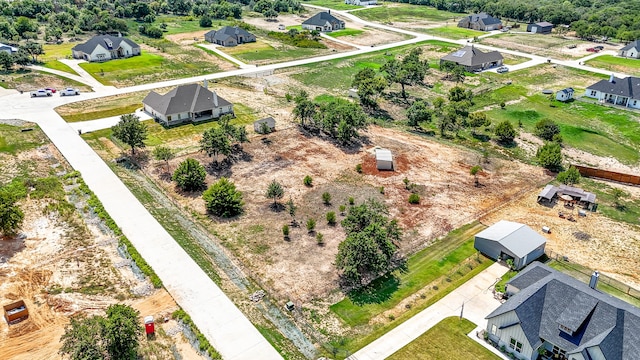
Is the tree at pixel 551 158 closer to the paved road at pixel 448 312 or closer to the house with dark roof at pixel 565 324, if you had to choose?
the paved road at pixel 448 312

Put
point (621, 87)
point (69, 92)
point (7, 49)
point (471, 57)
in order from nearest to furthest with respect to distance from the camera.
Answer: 1. point (69, 92)
2. point (621, 87)
3. point (7, 49)
4. point (471, 57)

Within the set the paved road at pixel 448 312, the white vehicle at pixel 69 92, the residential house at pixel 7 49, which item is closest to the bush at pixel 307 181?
the paved road at pixel 448 312

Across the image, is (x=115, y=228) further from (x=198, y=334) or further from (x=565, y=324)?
(x=565, y=324)

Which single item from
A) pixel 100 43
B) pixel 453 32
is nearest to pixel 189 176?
pixel 100 43

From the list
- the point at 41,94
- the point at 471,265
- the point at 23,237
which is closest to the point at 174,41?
the point at 41,94

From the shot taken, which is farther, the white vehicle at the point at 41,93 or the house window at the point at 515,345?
the white vehicle at the point at 41,93

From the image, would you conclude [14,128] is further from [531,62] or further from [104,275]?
[531,62]
